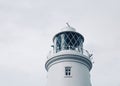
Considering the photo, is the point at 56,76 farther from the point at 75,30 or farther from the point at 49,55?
the point at 75,30

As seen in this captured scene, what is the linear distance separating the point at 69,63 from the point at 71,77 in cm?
115

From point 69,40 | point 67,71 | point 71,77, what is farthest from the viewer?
point 69,40

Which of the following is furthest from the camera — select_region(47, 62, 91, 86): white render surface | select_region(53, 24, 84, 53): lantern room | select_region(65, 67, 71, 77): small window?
select_region(53, 24, 84, 53): lantern room

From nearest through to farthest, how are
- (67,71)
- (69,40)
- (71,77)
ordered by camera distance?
(71,77), (67,71), (69,40)

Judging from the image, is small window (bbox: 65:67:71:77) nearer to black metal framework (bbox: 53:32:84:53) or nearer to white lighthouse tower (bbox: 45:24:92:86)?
white lighthouse tower (bbox: 45:24:92:86)

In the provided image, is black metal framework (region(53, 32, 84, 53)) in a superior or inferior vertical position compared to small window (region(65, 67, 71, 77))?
superior

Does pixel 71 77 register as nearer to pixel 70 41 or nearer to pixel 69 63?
pixel 69 63

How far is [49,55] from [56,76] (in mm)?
2052

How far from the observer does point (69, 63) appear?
20.6m

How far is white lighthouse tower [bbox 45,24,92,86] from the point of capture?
66.2 feet

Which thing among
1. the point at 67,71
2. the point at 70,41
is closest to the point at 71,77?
the point at 67,71

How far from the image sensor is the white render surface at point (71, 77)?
65.6 ft

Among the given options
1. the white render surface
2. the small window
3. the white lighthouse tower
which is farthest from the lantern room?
the small window

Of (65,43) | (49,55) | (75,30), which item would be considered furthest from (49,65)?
(75,30)
